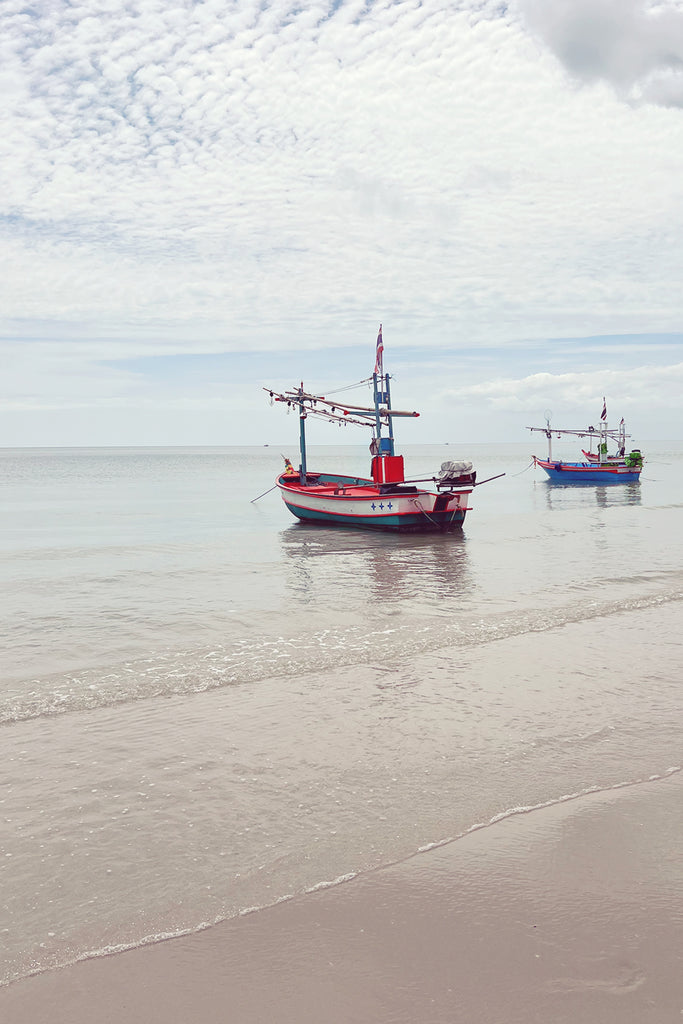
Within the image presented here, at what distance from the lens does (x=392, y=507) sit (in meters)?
35.3

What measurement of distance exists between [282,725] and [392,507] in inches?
1059

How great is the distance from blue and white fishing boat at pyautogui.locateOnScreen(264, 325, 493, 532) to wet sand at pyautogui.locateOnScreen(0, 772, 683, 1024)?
95.4 feet

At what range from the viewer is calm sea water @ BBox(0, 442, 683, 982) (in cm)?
540

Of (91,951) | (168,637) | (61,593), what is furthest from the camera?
(61,593)

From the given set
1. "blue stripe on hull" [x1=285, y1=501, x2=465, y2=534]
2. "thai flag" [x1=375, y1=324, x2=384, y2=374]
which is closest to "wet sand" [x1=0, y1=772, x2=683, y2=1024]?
"blue stripe on hull" [x1=285, y1=501, x2=465, y2=534]

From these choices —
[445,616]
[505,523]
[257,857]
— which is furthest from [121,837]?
[505,523]

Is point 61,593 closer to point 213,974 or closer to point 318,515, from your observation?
point 213,974

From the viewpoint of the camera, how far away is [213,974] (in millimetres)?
4215

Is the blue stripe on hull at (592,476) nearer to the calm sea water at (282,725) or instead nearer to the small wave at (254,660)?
the calm sea water at (282,725)

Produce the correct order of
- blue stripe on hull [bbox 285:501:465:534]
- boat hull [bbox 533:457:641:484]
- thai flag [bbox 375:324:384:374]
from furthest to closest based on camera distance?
boat hull [bbox 533:457:641:484] < thai flag [bbox 375:324:384:374] < blue stripe on hull [bbox 285:501:465:534]

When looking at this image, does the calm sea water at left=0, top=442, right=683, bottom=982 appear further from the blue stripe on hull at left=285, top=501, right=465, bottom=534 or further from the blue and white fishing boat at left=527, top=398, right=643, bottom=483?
the blue and white fishing boat at left=527, top=398, right=643, bottom=483

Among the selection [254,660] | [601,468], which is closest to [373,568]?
[254,660]

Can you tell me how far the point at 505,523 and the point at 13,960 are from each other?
3941 cm

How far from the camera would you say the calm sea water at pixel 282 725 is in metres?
5.40
